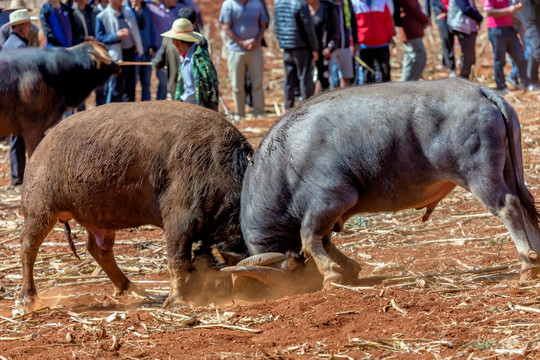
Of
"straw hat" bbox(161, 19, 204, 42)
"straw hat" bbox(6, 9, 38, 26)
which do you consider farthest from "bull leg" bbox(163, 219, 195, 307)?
"straw hat" bbox(6, 9, 38, 26)

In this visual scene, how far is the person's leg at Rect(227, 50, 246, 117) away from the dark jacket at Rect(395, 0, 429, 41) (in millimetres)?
2875

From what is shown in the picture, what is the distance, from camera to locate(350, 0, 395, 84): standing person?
14938mm

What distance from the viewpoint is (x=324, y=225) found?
275 inches

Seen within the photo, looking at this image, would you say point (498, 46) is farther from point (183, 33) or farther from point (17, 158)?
point (17, 158)

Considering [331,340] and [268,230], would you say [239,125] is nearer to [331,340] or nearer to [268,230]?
[268,230]

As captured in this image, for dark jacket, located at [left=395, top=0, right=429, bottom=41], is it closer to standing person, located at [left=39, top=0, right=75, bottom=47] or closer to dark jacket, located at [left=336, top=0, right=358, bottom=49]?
dark jacket, located at [left=336, top=0, right=358, bottom=49]

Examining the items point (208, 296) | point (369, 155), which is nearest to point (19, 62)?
point (208, 296)

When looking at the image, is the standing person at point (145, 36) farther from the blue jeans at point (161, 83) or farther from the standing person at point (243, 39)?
the standing person at point (243, 39)

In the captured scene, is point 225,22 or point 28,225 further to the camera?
point 225,22

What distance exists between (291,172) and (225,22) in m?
9.35

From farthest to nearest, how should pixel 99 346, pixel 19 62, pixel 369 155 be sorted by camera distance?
1. pixel 19 62
2. pixel 369 155
3. pixel 99 346

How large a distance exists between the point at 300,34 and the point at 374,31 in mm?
1234

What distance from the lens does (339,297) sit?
253 inches

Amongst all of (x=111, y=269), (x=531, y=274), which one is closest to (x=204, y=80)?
(x=111, y=269)
